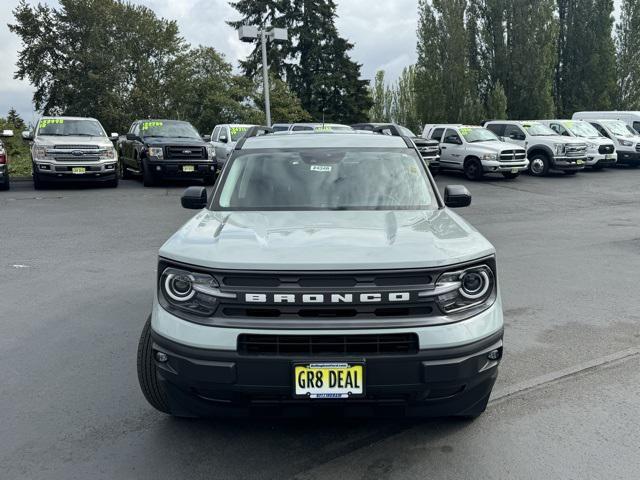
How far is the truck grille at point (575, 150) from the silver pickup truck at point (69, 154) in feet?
50.8

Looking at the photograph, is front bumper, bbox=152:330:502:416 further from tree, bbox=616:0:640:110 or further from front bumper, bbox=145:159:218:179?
tree, bbox=616:0:640:110

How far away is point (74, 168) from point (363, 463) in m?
14.9

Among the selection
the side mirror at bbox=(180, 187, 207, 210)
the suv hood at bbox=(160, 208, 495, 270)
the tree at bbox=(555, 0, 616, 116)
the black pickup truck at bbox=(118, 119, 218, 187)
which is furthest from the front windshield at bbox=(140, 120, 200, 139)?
the tree at bbox=(555, 0, 616, 116)

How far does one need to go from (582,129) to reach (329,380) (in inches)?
961

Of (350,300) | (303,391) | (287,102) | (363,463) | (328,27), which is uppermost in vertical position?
(328,27)

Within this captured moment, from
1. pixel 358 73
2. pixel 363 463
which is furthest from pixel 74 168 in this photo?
pixel 358 73

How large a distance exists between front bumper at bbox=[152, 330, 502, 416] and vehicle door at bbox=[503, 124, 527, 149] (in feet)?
69.8

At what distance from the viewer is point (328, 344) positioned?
289 centimetres

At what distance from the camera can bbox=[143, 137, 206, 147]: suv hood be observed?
17.0 m

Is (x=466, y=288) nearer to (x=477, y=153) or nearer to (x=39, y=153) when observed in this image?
(x=39, y=153)

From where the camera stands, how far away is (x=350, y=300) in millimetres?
2895

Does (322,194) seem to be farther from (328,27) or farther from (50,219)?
(328,27)

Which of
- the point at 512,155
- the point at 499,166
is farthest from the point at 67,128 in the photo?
the point at 512,155

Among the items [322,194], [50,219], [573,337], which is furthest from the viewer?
[50,219]
